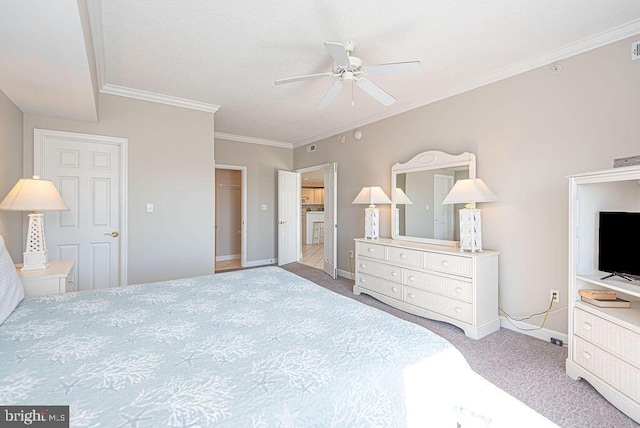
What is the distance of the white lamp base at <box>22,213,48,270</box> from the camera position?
2330 mm

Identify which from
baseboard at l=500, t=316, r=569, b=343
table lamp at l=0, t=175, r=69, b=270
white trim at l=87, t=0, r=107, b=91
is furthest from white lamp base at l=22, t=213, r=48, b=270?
baseboard at l=500, t=316, r=569, b=343

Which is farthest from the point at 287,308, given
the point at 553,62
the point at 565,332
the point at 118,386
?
the point at 553,62

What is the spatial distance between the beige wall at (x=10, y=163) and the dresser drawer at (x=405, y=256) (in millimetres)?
3748

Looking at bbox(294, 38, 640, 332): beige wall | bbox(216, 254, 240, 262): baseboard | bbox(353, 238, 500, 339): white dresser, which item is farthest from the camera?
bbox(216, 254, 240, 262): baseboard

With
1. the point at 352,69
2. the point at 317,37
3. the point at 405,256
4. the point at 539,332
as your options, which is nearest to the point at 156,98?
the point at 317,37

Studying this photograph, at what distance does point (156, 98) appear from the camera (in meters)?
3.54

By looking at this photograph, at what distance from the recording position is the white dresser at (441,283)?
8.98 feet

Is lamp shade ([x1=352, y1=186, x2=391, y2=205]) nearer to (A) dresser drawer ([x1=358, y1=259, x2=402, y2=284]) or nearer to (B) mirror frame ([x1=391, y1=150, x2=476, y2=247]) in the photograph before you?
(B) mirror frame ([x1=391, y1=150, x2=476, y2=247])

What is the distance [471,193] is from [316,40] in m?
2.01

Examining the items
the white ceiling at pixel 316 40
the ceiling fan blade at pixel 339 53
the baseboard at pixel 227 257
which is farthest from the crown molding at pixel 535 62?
the baseboard at pixel 227 257

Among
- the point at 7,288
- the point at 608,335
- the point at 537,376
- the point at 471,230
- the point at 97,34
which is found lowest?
the point at 537,376

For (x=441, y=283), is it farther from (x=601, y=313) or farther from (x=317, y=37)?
(x=317, y=37)

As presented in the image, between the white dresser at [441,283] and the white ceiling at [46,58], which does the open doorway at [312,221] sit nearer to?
the white dresser at [441,283]

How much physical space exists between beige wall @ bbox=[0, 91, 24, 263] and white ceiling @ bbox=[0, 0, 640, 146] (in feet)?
0.56
